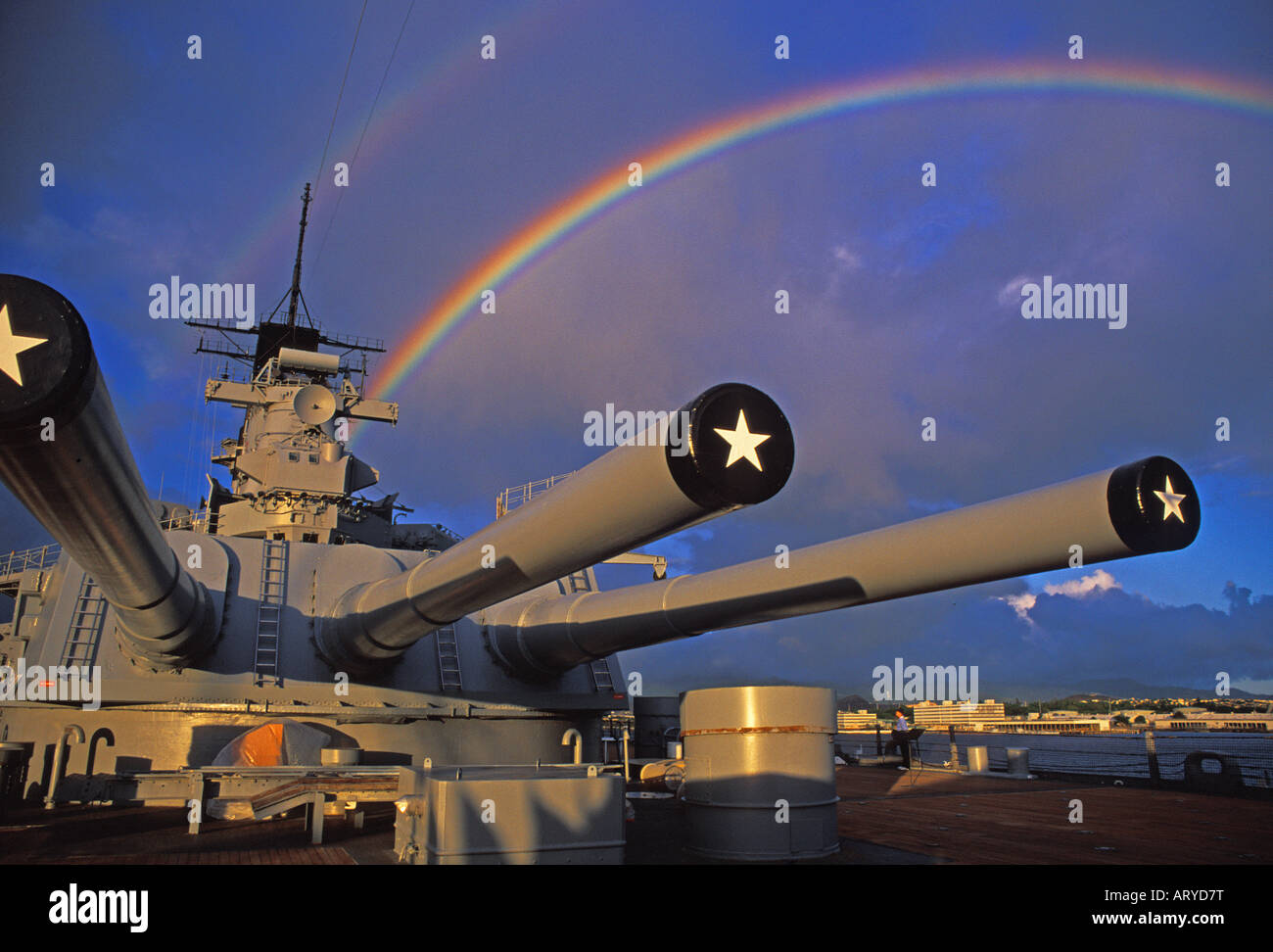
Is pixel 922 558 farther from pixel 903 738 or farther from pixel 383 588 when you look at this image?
pixel 903 738

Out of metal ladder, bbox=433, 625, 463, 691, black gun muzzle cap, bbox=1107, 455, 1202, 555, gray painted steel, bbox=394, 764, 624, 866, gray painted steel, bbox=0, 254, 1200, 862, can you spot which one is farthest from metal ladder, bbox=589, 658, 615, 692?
black gun muzzle cap, bbox=1107, 455, 1202, 555

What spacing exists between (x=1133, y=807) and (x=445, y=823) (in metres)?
9.09

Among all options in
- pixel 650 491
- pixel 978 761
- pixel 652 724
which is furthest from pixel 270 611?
pixel 978 761

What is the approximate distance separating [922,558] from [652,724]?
45.9 ft

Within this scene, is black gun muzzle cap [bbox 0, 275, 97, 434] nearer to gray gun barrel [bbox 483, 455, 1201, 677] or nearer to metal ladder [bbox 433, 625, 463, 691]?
gray gun barrel [bbox 483, 455, 1201, 677]

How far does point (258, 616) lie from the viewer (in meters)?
10.5

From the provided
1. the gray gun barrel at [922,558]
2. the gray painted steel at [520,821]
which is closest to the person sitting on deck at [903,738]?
the gray gun barrel at [922,558]

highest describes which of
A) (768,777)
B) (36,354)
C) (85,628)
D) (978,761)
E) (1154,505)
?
(36,354)

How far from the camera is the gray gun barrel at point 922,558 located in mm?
4445

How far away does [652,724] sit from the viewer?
18.7m

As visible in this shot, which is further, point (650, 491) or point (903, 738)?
point (903, 738)
